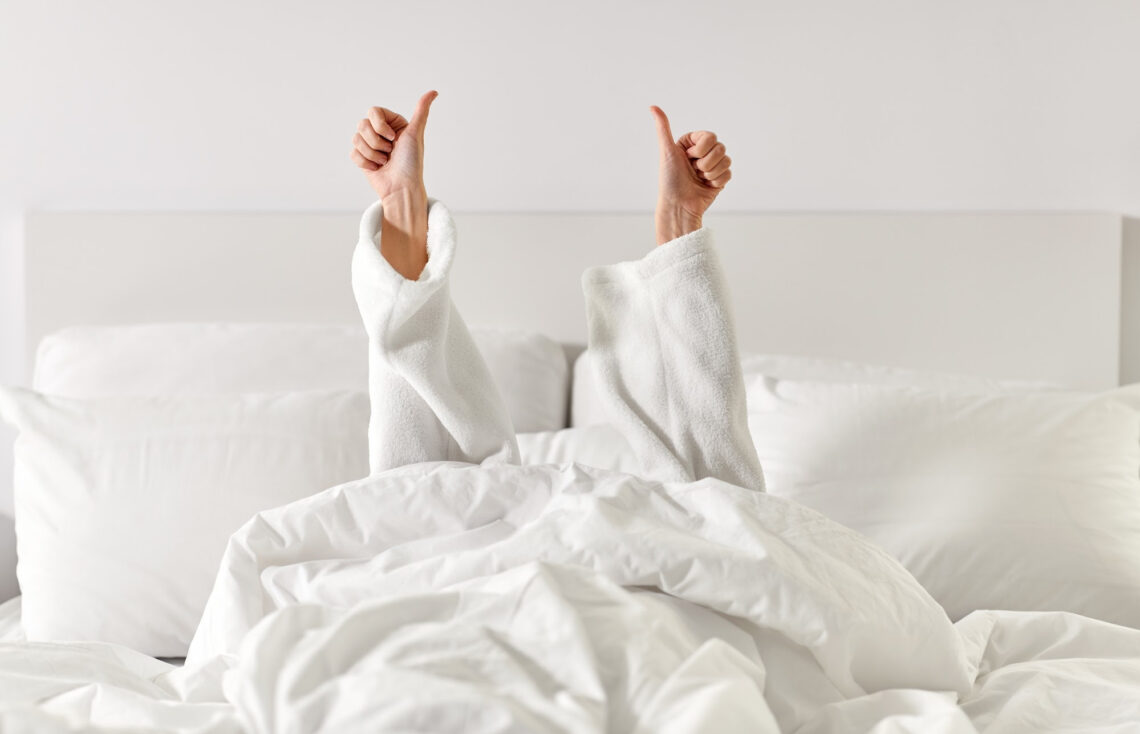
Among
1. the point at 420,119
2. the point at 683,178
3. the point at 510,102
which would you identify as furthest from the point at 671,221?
the point at 510,102

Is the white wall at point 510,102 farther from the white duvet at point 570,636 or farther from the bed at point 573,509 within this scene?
the white duvet at point 570,636

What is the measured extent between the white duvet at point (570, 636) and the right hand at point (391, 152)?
0.39 metres

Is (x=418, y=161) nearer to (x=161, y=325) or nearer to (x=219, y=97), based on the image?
(x=161, y=325)

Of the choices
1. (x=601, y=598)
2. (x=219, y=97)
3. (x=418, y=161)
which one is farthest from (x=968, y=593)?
(x=219, y=97)

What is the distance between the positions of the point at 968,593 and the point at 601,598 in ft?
2.93

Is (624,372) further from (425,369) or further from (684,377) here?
(425,369)

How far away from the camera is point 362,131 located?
4.83ft

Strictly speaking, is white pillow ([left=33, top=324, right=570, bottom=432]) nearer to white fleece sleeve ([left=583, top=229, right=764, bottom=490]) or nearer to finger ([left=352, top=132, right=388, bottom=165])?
white fleece sleeve ([left=583, top=229, right=764, bottom=490])

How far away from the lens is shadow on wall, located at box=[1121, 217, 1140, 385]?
2193 millimetres

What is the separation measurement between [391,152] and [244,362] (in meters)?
0.66

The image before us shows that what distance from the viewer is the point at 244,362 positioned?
6.45 feet

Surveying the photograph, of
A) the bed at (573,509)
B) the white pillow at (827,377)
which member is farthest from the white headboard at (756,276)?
the white pillow at (827,377)

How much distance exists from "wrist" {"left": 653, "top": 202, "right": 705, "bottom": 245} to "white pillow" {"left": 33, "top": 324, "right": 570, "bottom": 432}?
→ 49 cm

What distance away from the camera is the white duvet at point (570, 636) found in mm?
820
